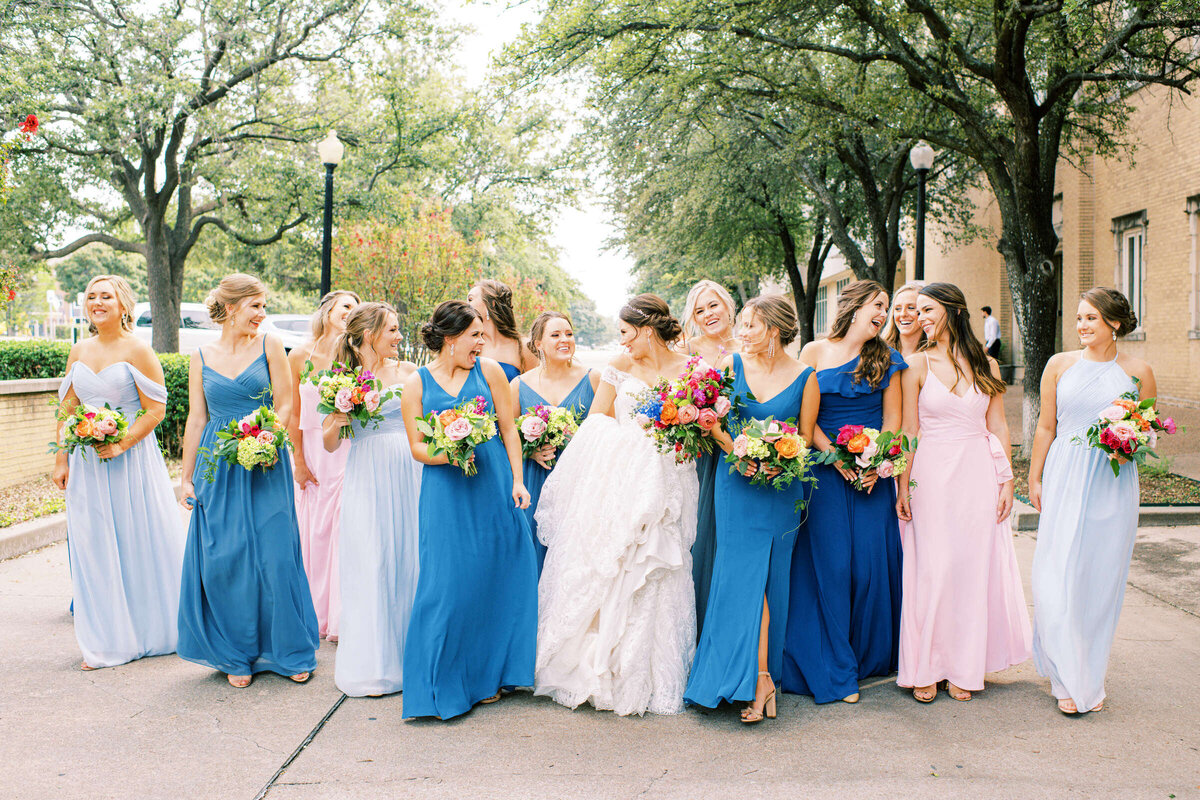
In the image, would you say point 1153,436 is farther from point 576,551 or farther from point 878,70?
point 878,70

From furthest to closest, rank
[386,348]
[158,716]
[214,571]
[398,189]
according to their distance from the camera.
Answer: [398,189]
[386,348]
[214,571]
[158,716]

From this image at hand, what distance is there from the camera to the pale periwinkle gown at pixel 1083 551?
5023mm

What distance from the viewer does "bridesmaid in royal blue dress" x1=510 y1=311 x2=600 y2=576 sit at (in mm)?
6082

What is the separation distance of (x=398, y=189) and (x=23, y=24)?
8423 millimetres

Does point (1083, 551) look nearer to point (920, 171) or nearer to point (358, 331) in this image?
point (358, 331)

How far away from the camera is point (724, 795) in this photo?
4016 mm

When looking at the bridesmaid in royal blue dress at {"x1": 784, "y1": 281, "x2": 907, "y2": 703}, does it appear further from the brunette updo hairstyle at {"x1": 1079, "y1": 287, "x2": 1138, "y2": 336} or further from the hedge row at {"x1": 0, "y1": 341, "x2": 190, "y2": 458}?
the hedge row at {"x1": 0, "y1": 341, "x2": 190, "y2": 458}

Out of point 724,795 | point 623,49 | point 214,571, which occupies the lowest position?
point 724,795

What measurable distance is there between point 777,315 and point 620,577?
163cm

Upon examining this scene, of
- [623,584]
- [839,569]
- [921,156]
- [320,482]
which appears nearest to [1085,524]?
[839,569]

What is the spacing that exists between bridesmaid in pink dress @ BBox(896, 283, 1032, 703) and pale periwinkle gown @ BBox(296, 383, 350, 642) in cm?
377

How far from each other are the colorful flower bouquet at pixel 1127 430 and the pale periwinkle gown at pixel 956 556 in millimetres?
593

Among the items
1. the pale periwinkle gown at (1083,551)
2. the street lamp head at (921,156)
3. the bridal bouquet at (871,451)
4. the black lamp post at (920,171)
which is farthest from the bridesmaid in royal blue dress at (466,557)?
the street lamp head at (921,156)

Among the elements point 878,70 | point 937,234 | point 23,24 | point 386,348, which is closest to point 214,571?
point 386,348
